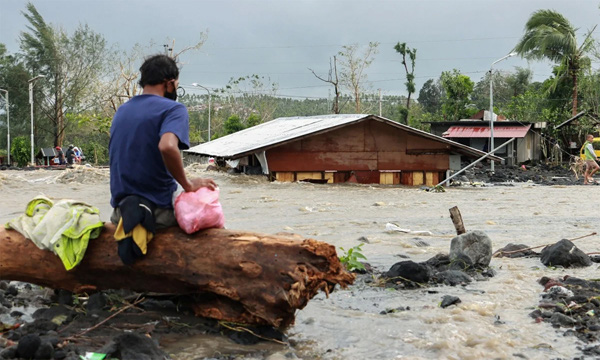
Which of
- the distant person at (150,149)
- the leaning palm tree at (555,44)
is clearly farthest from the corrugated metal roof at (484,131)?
the distant person at (150,149)

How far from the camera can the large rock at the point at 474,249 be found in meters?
8.62

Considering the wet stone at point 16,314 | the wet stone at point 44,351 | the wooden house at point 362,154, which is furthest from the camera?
the wooden house at point 362,154

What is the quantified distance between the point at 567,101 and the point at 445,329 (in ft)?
173

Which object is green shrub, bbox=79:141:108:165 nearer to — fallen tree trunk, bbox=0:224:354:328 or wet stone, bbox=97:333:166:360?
fallen tree trunk, bbox=0:224:354:328

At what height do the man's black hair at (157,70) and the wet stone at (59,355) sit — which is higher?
the man's black hair at (157,70)

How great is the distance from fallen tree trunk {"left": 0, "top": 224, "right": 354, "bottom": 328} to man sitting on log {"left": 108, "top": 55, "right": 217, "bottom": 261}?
1.02 ft

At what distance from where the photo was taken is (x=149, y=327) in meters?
5.69

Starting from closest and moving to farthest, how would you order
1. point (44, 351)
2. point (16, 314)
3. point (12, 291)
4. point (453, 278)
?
1. point (44, 351)
2. point (16, 314)
3. point (12, 291)
4. point (453, 278)

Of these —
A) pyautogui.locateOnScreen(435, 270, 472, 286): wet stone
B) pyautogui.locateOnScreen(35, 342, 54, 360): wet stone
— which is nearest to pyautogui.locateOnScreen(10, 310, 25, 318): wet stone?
pyautogui.locateOnScreen(35, 342, 54, 360): wet stone

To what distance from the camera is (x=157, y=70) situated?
18.5ft

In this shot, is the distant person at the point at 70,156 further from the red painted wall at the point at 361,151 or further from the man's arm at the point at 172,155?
the man's arm at the point at 172,155

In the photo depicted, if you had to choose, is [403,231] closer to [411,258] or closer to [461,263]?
[411,258]

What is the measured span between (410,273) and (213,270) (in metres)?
2.92

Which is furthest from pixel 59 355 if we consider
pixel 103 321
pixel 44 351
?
pixel 103 321
